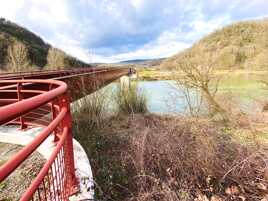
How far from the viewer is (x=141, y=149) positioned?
5727mm

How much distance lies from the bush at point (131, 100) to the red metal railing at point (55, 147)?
5.41m

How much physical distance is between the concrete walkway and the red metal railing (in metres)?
0.13

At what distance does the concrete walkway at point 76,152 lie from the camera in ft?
9.05

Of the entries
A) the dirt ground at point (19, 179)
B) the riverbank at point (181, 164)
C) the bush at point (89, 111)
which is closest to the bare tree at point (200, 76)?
the riverbank at point (181, 164)

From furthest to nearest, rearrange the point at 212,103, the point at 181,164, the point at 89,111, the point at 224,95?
the point at 212,103 < the point at 224,95 < the point at 89,111 < the point at 181,164

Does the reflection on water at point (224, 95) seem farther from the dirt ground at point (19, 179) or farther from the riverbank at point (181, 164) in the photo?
the dirt ground at point (19, 179)

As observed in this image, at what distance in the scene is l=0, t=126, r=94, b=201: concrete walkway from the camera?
2.76 m

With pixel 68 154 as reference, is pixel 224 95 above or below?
below

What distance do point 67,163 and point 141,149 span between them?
3.19 m

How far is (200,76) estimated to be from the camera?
10.5 m

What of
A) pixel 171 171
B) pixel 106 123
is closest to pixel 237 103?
pixel 171 171

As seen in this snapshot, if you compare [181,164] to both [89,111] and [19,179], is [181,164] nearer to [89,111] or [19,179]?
[89,111]

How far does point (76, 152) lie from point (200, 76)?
307 inches

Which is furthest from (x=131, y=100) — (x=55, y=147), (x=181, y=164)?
(x=55, y=147)
